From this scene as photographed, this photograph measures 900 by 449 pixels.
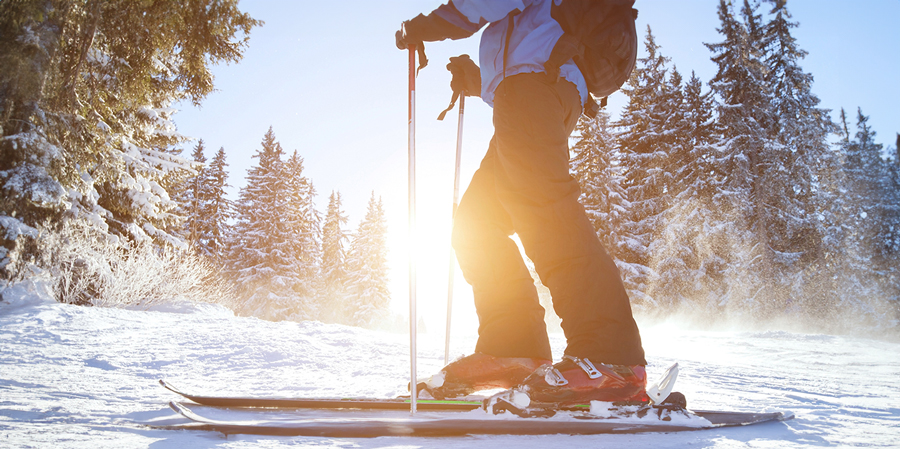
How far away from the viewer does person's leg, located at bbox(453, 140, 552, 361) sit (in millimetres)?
1685

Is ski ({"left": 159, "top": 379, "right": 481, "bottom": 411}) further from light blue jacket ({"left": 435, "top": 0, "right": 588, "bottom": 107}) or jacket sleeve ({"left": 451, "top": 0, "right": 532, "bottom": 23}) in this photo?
jacket sleeve ({"left": 451, "top": 0, "right": 532, "bottom": 23})

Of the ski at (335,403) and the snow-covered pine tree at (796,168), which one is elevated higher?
the snow-covered pine tree at (796,168)

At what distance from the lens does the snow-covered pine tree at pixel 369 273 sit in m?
26.8

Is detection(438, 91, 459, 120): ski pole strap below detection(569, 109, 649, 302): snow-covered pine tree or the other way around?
below

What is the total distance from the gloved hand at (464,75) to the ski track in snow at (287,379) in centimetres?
151

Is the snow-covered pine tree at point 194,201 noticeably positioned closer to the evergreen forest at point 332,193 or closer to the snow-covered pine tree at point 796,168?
the evergreen forest at point 332,193

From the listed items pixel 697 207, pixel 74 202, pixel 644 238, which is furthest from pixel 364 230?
pixel 74 202

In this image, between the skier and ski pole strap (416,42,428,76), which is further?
ski pole strap (416,42,428,76)

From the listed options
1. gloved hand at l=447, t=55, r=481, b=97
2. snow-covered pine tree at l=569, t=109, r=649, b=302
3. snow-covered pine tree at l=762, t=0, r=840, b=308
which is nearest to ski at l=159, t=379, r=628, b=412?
gloved hand at l=447, t=55, r=481, b=97

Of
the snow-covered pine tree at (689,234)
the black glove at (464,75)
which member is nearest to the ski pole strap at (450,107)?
the black glove at (464,75)

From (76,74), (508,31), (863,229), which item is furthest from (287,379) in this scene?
(863,229)

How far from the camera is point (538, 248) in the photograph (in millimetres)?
1429

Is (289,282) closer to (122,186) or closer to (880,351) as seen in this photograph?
(122,186)

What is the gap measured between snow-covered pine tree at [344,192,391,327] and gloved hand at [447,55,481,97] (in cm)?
2571
